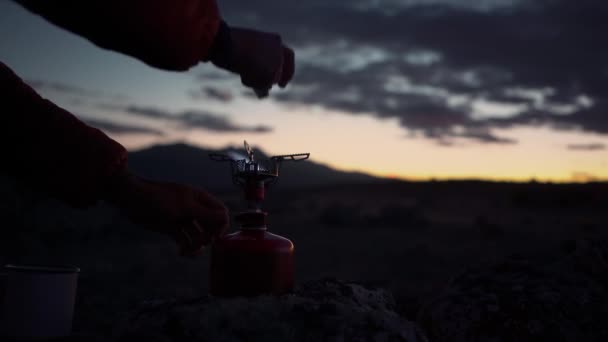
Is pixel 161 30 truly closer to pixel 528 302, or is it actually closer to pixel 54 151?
pixel 54 151

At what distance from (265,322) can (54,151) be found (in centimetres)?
94

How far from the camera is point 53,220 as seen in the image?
10.1m

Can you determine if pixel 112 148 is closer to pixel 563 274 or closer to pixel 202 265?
pixel 563 274

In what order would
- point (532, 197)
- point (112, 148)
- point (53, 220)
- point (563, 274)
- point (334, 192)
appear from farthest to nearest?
point (334, 192) < point (532, 197) < point (53, 220) < point (563, 274) < point (112, 148)

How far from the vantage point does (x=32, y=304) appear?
251cm

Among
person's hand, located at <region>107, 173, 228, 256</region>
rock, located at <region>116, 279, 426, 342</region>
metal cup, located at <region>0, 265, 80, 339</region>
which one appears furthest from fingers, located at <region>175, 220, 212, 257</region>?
metal cup, located at <region>0, 265, 80, 339</region>

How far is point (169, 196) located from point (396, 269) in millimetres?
6444

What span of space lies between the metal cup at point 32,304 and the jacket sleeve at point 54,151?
85 cm

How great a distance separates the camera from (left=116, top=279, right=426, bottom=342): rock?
186 centimetres

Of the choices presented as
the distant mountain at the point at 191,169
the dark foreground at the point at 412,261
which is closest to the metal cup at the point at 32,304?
the dark foreground at the point at 412,261

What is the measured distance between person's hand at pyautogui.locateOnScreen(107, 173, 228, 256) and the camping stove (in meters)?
0.10

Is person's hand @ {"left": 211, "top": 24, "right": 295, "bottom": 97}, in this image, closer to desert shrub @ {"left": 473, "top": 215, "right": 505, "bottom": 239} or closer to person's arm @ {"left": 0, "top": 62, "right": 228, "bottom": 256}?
person's arm @ {"left": 0, "top": 62, "right": 228, "bottom": 256}

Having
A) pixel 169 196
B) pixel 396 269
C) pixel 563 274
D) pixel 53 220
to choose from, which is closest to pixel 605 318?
pixel 563 274

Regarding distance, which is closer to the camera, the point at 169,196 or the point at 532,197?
the point at 169,196
